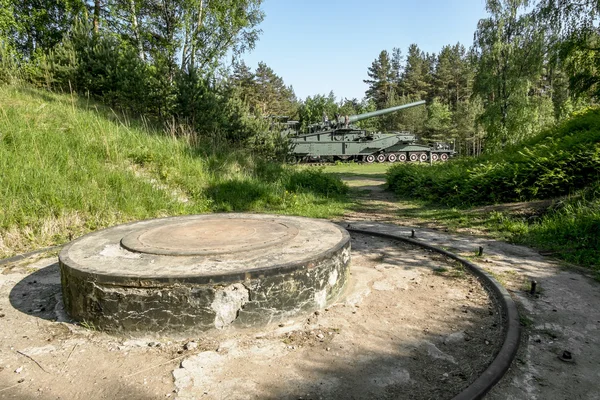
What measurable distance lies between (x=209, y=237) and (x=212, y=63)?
19198 millimetres

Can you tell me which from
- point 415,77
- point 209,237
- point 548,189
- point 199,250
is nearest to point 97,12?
point 209,237

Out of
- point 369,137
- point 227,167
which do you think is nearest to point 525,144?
point 227,167

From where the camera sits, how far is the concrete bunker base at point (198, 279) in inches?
84.2

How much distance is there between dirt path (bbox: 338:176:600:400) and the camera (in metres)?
1.77

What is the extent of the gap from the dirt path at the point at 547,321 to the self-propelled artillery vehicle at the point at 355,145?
18196mm

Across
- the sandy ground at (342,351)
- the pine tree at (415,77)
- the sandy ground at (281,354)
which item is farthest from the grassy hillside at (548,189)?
the pine tree at (415,77)

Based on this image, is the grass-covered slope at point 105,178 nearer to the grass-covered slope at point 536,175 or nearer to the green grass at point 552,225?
the green grass at point 552,225

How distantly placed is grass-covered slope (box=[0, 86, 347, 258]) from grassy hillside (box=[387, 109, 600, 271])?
2.37 m

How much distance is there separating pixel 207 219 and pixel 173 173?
3.27 m

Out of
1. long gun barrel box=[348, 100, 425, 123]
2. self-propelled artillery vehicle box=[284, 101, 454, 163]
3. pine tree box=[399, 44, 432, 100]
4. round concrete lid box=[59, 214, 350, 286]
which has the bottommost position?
round concrete lid box=[59, 214, 350, 286]

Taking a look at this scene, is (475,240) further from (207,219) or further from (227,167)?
(227,167)

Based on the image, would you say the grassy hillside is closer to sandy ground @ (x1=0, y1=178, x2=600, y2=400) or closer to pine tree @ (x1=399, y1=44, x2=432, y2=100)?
sandy ground @ (x1=0, y1=178, x2=600, y2=400)

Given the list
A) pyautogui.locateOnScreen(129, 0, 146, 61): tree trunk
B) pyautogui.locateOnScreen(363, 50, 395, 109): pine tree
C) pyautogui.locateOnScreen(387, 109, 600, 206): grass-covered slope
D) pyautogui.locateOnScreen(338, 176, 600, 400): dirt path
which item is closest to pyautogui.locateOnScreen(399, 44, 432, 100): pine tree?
pyautogui.locateOnScreen(363, 50, 395, 109): pine tree

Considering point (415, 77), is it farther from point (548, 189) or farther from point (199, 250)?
point (199, 250)
